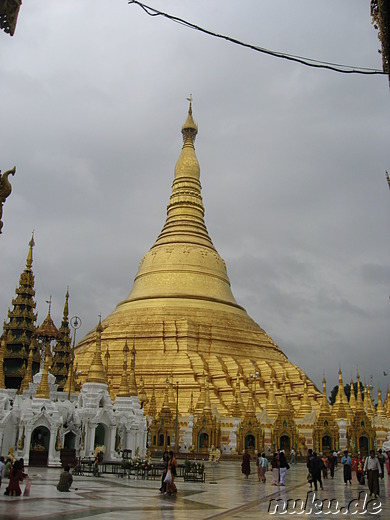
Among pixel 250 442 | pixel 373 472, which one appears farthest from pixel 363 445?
pixel 373 472

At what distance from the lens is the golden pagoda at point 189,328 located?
4431cm

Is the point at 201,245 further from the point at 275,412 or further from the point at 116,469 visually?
the point at 116,469

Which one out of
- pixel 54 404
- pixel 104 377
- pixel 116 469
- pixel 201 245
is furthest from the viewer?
pixel 201 245

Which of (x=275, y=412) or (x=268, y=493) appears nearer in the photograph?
(x=268, y=493)

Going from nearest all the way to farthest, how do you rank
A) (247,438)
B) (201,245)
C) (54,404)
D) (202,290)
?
(54,404), (247,438), (202,290), (201,245)

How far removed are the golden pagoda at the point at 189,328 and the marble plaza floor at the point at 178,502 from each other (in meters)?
23.3

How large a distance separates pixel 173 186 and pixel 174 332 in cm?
1852

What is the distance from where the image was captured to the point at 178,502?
12.9 m

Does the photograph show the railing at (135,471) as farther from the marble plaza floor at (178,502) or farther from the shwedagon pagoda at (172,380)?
the shwedagon pagoda at (172,380)

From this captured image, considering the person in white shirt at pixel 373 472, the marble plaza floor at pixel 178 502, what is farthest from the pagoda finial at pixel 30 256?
the person in white shirt at pixel 373 472

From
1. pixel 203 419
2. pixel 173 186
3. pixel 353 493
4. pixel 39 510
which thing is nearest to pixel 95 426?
pixel 203 419

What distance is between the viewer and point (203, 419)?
3841cm

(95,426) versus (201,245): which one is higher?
(201,245)

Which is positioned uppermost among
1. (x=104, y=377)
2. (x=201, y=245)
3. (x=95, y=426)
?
(x=201, y=245)
